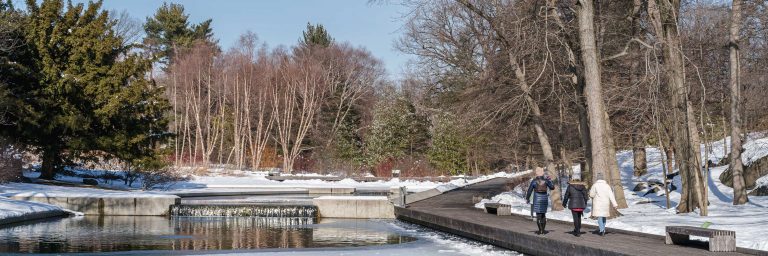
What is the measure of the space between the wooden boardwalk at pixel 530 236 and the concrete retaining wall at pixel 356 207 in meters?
0.48

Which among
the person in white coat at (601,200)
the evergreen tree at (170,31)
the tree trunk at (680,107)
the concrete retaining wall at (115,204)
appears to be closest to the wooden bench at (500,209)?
the tree trunk at (680,107)

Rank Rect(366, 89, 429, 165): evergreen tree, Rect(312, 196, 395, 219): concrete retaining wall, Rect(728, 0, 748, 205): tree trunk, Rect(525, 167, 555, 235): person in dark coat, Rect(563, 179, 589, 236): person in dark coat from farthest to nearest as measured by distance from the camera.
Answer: Rect(366, 89, 429, 165): evergreen tree
Rect(312, 196, 395, 219): concrete retaining wall
Rect(728, 0, 748, 205): tree trunk
Rect(525, 167, 555, 235): person in dark coat
Rect(563, 179, 589, 236): person in dark coat

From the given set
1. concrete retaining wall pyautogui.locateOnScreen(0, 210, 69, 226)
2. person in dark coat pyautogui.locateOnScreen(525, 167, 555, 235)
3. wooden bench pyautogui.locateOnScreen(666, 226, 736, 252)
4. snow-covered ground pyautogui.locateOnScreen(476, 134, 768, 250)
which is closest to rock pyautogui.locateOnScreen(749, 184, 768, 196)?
snow-covered ground pyautogui.locateOnScreen(476, 134, 768, 250)

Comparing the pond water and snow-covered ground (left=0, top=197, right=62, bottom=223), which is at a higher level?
snow-covered ground (left=0, top=197, right=62, bottom=223)

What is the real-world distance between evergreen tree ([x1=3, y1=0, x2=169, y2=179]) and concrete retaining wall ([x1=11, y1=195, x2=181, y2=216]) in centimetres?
774

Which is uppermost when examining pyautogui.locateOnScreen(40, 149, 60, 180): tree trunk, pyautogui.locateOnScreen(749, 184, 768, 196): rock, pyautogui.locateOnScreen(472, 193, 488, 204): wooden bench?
pyautogui.locateOnScreen(40, 149, 60, 180): tree trunk

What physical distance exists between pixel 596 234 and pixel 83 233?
1299cm

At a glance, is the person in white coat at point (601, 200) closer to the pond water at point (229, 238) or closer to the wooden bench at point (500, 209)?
the pond water at point (229, 238)

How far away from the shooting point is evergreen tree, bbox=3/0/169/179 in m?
35.7

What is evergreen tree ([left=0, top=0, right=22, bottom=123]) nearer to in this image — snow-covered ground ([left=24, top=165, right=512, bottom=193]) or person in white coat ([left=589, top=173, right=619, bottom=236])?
snow-covered ground ([left=24, top=165, right=512, bottom=193])

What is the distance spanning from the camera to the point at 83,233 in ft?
68.3

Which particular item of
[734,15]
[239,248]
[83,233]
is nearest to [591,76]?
[734,15]

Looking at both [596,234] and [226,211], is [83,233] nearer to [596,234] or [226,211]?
[226,211]

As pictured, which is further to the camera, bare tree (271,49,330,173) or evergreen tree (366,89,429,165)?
bare tree (271,49,330,173)
